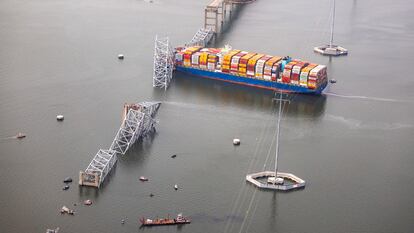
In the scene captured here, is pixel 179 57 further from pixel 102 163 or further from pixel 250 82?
pixel 102 163

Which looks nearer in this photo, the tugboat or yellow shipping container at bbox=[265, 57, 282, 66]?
the tugboat

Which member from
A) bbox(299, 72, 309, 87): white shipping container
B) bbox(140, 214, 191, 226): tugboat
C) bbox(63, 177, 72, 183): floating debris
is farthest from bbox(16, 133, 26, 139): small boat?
bbox(299, 72, 309, 87): white shipping container

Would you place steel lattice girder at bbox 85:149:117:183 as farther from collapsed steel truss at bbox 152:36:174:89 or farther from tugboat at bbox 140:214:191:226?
collapsed steel truss at bbox 152:36:174:89

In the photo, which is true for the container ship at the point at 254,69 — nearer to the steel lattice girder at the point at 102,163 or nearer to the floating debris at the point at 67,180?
the steel lattice girder at the point at 102,163

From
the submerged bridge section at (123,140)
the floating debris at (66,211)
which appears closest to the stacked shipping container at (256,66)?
the submerged bridge section at (123,140)

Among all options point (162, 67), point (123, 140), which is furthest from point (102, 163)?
point (162, 67)

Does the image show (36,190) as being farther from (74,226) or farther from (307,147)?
(307,147)
